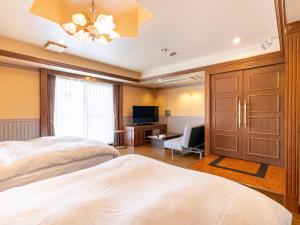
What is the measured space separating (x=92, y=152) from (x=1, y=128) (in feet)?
8.34

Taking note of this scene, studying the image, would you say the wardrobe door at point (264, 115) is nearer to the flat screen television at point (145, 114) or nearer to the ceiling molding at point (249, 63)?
the ceiling molding at point (249, 63)

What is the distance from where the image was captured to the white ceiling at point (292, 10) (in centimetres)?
165

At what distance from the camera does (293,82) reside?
1964 millimetres

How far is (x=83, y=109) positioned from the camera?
15.7ft

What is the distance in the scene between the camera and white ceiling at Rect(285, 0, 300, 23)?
1.65m

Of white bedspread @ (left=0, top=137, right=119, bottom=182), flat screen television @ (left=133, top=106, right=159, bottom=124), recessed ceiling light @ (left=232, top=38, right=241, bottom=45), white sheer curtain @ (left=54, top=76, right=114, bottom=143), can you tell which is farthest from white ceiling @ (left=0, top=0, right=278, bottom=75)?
flat screen television @ (left=133, top=106, right=159, bottom=124)

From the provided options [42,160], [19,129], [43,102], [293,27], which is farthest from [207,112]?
[19,129]

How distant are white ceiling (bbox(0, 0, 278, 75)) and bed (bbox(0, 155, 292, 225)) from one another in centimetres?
210

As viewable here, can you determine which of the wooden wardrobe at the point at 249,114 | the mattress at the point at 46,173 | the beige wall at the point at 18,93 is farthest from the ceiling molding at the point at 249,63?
the beige wall at the point at 18,93

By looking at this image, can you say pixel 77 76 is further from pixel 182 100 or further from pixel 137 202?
pixel 137 202

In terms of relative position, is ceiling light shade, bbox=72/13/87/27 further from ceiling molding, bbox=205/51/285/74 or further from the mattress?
ceiling molding, bbox=205/51/285/74

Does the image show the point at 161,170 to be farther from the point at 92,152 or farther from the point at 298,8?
the point at 298,8

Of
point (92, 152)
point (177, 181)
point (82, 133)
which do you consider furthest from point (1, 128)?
point (177, 181)

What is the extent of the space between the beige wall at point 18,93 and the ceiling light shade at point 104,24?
270 cm
